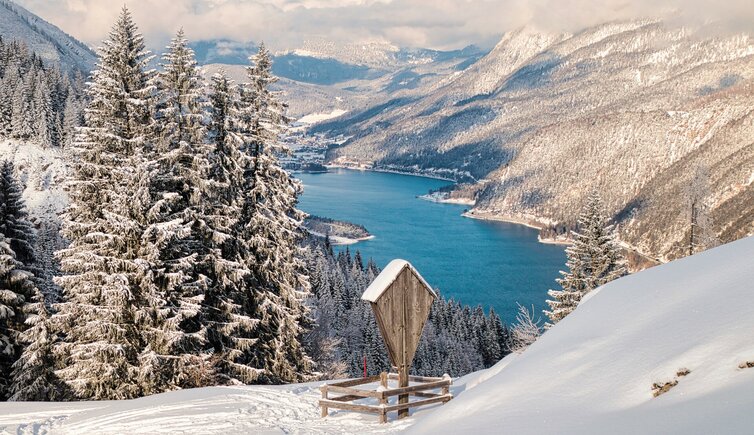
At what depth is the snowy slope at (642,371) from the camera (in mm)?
7035

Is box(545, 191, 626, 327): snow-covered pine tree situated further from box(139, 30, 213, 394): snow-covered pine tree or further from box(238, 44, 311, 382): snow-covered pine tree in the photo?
box(139, 30, 213, 394): snow-covered pine tree

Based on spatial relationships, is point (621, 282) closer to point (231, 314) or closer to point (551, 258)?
point (231, 314)

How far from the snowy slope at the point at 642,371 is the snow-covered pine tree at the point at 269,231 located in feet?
41.5

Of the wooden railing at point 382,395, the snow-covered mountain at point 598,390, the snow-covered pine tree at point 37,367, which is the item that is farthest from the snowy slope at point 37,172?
the wooden railing at point 382,395

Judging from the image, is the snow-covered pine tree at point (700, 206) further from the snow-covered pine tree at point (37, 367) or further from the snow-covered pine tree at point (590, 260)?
the snow-covered pine tree at point (37, 367)

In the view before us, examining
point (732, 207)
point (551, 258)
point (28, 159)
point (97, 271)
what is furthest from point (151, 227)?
point (732, 207)

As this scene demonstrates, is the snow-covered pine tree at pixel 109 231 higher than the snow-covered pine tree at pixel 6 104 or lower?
lower

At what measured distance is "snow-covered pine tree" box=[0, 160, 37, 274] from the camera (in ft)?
78.8

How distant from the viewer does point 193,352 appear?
21.0 meters

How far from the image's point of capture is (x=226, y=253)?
23984 millimetres

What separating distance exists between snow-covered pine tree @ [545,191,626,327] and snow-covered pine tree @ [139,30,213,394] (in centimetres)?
2045

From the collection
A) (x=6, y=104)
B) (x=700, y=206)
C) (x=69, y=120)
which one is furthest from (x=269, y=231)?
(x=6, y=104)

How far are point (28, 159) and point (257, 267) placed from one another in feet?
327

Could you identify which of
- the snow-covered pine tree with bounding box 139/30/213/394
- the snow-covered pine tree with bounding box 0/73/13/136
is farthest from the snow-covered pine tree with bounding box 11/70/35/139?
the snow-covered pine tree with bounding box 139/30/213/394
